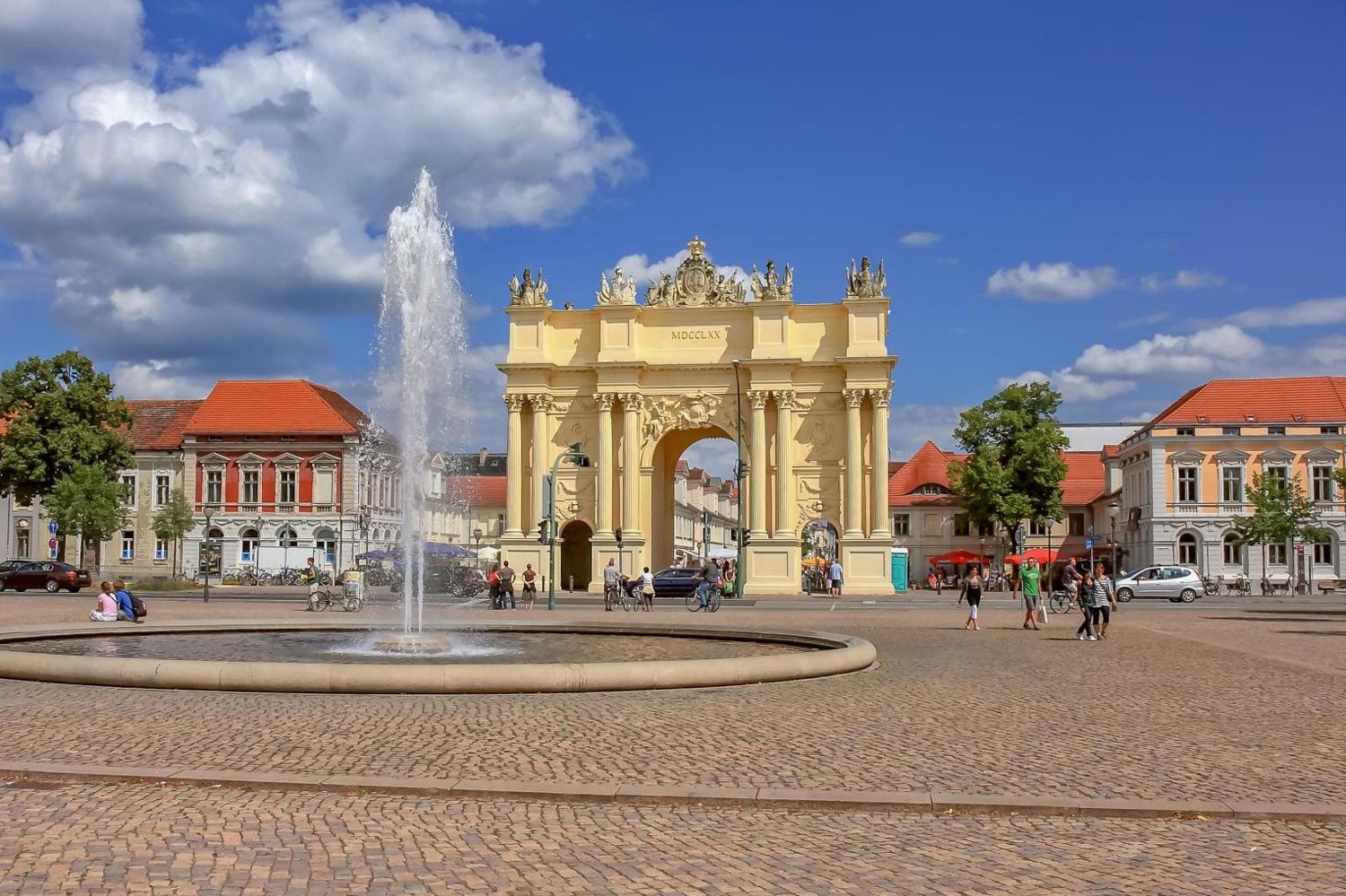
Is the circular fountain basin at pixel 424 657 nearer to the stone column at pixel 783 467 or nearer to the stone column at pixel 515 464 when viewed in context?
the stone column at pixel 783 467

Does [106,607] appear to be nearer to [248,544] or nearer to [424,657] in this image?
[424,657]

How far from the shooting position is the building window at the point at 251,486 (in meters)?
79.9

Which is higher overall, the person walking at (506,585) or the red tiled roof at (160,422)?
the red tiled roof at (160,422)

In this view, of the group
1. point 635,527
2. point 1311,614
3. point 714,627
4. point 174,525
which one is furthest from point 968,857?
point 174,525

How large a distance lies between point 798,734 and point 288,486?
7104 centimetres

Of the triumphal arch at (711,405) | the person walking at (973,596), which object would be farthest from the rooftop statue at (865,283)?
the person walking at (973,596)

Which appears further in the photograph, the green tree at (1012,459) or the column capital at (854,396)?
the green tree at (1012,459)

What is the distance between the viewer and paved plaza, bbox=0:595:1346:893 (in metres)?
7.57

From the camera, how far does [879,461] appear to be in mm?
63250

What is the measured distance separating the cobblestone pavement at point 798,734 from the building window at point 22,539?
75508mm

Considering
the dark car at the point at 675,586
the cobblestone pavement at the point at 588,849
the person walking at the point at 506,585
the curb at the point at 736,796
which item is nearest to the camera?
the cobblestone pavement at the point at 588,849

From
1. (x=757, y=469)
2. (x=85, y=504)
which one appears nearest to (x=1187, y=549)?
(x=757, y=469)

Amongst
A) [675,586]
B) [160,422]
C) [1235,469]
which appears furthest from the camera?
[160,422]

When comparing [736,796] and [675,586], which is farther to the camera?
[675,586]
